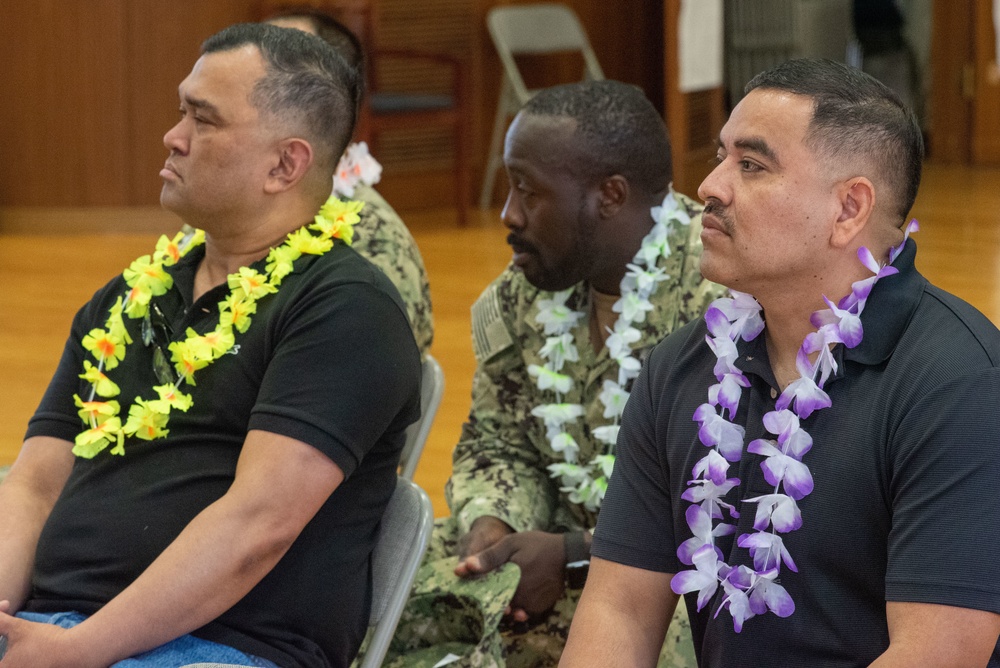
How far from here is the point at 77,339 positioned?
232cm

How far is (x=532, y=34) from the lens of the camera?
8.27 m

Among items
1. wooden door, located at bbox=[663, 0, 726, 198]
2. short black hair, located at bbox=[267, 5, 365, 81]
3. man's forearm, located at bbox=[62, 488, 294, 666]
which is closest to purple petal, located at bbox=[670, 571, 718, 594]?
man's forearm, located at bbox=[62, 488, 294, 666]

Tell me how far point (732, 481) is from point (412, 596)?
80 cm

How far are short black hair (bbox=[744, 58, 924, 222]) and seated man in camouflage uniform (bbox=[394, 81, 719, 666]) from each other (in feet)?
2.77

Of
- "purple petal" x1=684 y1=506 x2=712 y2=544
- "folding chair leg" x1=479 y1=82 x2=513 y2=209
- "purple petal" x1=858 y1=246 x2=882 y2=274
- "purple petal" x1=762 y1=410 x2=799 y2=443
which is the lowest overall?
"folding chair leg" x1=479 y1=82 x2=513 y2=209

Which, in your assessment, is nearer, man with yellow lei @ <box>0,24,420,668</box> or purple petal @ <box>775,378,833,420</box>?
purple petal @ <box>775,378,833,420</box>

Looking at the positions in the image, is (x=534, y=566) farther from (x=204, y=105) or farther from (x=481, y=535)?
(x=204, y=105)

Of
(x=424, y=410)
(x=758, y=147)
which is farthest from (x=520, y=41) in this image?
(x=758, y=147)

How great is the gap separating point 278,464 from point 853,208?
853 millimetres

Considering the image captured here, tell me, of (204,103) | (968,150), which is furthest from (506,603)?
(968,150)

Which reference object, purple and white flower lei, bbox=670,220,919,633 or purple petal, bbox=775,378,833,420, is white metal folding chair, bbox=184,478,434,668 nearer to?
purple and white flower lei, bbox=670,220,919,633

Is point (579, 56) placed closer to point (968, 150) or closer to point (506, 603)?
point (968, 150)

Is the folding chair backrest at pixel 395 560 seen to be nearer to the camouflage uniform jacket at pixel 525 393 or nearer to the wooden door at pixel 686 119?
the camouflage uniform jacket at pixel 525 393

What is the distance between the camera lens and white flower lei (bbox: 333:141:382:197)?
3.34m
